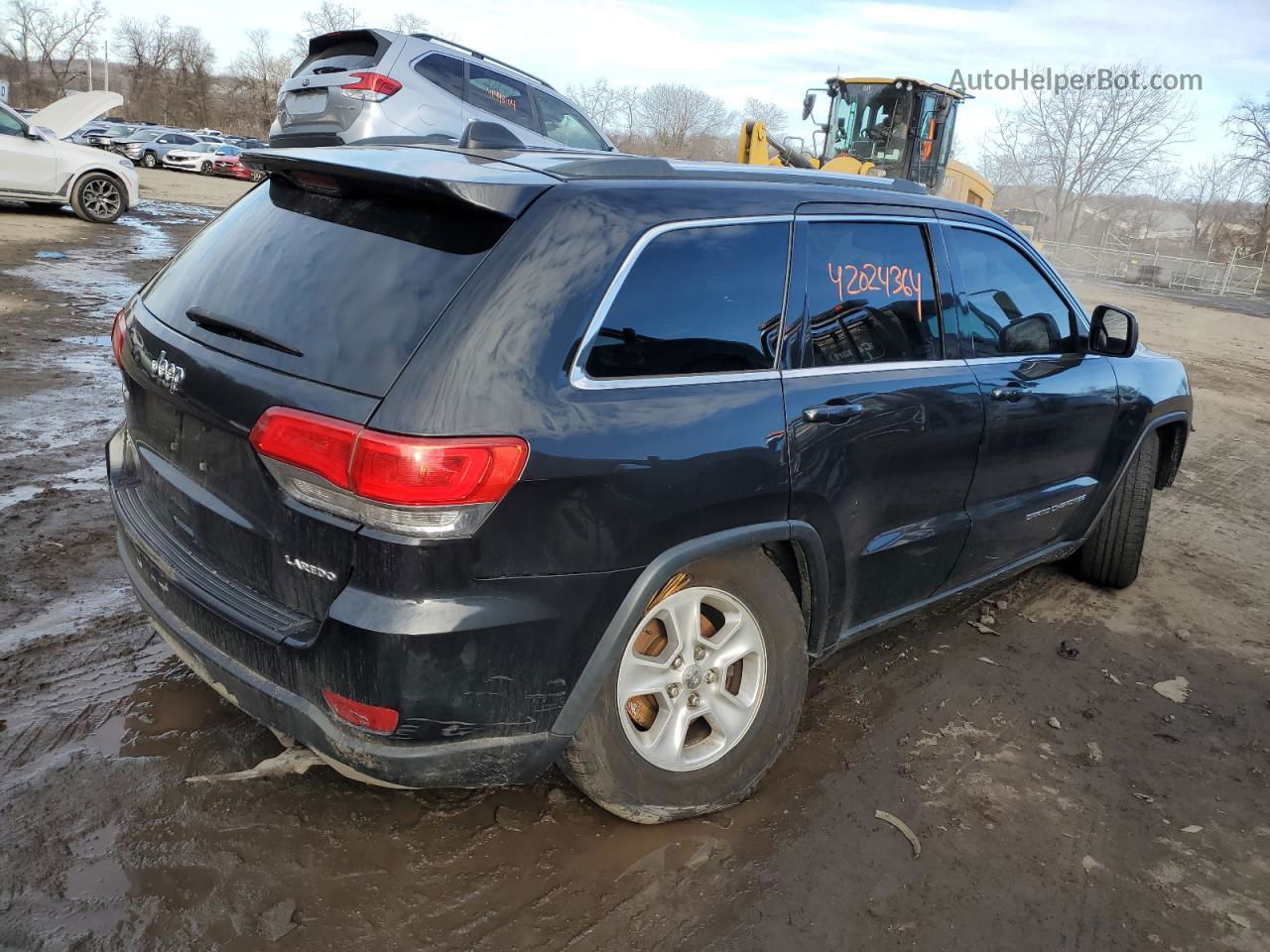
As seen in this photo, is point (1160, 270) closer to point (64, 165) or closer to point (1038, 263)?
point (64, 165)

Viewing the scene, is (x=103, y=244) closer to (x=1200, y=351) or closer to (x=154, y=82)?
(x=1200, y=351)

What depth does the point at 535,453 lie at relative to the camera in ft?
7.09

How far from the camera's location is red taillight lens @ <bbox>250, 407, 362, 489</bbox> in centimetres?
211

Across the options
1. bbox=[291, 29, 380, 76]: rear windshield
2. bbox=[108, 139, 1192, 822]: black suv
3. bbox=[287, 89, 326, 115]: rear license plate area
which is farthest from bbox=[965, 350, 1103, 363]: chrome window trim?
bbox=[287, 89, 326, 115]: rear license plate area

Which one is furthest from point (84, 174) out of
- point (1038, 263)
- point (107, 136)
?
point (107, 136)

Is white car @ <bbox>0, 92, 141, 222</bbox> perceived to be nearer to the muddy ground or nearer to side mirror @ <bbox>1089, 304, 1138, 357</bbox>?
the muddy ground

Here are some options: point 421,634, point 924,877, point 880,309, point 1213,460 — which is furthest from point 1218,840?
point 1213,460

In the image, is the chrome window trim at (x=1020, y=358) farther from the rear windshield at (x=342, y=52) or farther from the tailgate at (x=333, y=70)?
the rear windshield at (x=342, y=52)

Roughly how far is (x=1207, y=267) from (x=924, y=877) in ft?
144

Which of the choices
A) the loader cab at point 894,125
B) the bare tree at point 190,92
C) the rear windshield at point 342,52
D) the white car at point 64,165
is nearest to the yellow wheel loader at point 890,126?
the loader cab at point 894,125

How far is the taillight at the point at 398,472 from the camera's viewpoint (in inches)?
81.4

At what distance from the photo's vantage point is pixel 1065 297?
414cm

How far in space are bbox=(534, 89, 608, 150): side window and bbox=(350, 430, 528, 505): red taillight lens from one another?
8.31 m

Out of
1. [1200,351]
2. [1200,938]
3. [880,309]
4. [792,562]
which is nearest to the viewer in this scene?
[1200,938]
